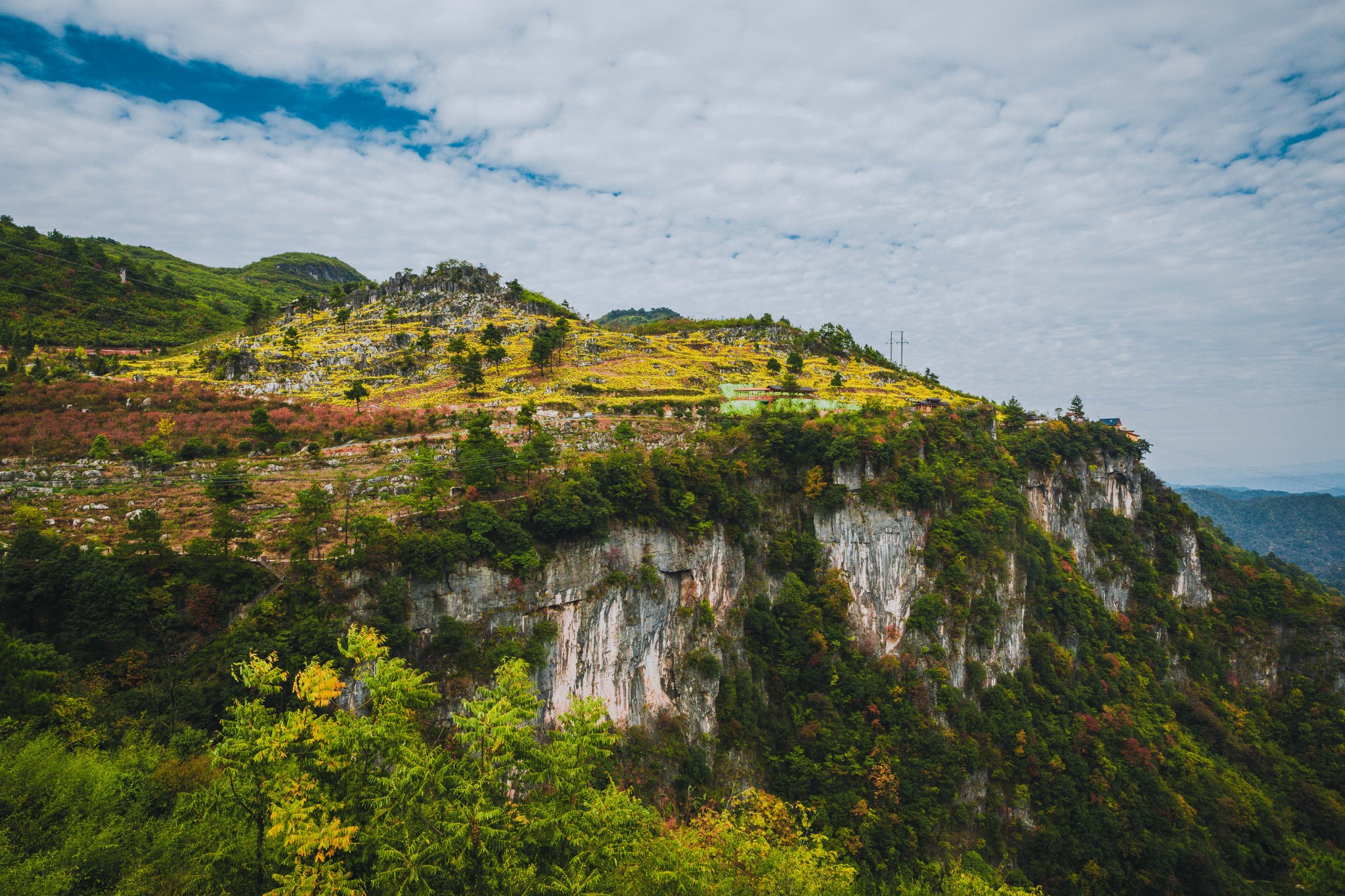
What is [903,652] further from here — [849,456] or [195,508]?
[195,508]

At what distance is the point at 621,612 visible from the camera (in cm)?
3422

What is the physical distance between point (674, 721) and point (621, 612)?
29.2ft

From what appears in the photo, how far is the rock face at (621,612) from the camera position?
2792 centimetres

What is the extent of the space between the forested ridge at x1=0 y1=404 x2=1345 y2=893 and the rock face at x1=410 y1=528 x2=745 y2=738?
42.7 inches

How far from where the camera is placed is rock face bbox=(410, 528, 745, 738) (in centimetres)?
2792

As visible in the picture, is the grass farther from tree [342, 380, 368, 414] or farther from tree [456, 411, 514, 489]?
tree [456, 411, 514, 489]

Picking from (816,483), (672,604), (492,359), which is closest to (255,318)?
(492,359)

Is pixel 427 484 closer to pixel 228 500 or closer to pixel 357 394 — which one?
pixel 228 500

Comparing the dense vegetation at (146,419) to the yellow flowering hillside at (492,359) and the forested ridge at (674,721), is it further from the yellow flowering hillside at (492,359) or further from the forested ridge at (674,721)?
the forested ridge at (674,721)

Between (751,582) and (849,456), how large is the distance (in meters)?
13.6

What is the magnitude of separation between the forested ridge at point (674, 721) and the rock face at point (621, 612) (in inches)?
42.7

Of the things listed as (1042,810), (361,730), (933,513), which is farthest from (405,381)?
(1042,810)

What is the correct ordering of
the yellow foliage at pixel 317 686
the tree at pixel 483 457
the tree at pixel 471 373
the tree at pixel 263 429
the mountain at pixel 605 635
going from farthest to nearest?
the tree at pixel 471 373 < the tree at pixel 263 429 < the tree at pixel 483 457 < the mountain at pixel 605 635 < the yellow foliage at pixel 317 686

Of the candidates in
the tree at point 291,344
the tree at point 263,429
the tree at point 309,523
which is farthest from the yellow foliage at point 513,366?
the tree at point 309,523
